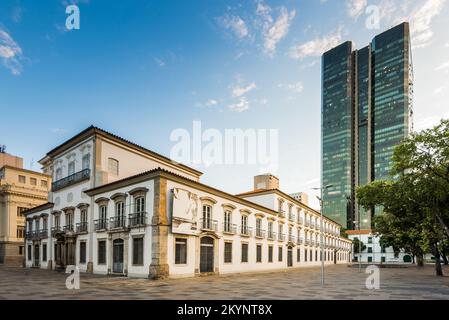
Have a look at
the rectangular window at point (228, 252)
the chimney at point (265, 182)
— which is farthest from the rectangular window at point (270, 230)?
the rectangular window at point (228, 252)

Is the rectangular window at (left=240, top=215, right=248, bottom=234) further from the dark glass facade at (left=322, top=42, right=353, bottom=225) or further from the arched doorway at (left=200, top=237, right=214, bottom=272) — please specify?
the dark glass facade at (left=322, top=42, right=353, bottom=225)

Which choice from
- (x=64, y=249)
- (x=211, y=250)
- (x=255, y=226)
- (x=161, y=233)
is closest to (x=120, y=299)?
(x=161, y=233)

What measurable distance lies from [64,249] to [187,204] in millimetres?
14290

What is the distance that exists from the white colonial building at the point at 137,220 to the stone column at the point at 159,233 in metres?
0.07

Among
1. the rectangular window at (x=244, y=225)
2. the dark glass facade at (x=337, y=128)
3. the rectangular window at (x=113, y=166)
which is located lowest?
the rectangular window at (x=244, y=225)

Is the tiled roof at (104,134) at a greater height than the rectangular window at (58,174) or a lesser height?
greater

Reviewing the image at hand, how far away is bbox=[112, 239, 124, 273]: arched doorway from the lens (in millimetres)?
26297

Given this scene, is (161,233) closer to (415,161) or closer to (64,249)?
(64,249)

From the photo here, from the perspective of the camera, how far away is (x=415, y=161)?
2117cm

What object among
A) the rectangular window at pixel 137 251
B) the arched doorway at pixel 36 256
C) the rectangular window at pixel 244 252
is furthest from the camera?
the arched doorway at pixel 36 256

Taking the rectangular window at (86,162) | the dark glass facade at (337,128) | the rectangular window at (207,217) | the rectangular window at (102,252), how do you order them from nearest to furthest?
the rectangular window at (102,252)
the rectangular window at (207,217)
the rectangular window at (86,162)
the dark glass facade at (337,128)

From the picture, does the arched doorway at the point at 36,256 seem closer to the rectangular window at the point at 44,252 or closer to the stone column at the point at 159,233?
the rectangular window at the point at 44,252

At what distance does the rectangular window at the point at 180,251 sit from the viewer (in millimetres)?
25500

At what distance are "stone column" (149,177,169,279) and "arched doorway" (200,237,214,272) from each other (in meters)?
4.95
